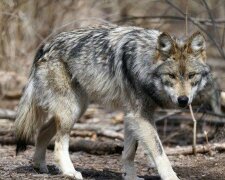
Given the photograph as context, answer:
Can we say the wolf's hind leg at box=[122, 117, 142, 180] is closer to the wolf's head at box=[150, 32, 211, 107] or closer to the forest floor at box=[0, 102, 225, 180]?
the forest floor at box=[0, 102, 225, 180]

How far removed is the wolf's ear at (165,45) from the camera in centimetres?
576

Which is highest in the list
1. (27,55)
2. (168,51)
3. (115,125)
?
(168,51)

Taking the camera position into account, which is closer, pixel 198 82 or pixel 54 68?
pixel 198 82

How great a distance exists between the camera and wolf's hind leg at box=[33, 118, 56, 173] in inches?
265

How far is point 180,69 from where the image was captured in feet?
18.7

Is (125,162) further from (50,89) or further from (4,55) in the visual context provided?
(4,55)

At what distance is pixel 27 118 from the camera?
266 inches

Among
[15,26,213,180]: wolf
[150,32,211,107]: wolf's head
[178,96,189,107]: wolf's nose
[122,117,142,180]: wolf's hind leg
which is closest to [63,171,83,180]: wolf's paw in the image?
[15,26,213,180]: wolf

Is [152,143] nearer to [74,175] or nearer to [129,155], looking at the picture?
[129,155]

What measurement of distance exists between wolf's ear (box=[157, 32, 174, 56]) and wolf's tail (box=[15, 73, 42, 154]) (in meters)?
1.67

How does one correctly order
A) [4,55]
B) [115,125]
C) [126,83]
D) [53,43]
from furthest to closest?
[4,55], [115,125], [53,43], [126,83]

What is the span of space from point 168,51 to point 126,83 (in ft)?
2.00

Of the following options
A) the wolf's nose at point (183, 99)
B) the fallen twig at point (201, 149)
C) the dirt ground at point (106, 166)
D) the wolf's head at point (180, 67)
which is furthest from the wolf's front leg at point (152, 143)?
the fallen twig at point (201, 149)

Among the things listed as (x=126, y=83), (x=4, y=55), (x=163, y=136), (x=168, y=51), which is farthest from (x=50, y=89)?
(x=4, y=55)
